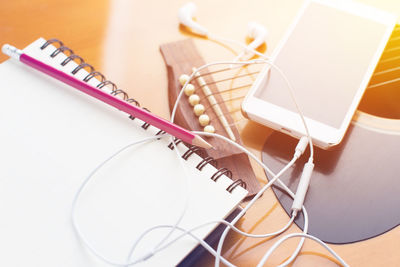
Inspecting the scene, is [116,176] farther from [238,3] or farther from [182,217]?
[238,3]

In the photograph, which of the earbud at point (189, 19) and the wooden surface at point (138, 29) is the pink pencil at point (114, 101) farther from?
A: the earbud at point (189, 19)

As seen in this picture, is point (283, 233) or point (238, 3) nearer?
point (283, 233)

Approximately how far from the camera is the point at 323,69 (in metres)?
0.57

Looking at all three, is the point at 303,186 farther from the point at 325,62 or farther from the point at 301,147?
the point at 325,62

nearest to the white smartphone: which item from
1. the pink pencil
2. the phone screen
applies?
the phone screen

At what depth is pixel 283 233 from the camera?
48 cm

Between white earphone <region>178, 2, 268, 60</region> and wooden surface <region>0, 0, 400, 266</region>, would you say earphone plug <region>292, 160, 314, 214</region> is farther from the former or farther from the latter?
white earphone <region>178, 2, 268, 60</region>

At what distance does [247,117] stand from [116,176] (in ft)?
0.65

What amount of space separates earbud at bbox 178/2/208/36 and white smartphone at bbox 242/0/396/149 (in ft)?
0.46

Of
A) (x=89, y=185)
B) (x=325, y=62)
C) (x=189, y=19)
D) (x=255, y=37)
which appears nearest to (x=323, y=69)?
(x=325, y=62)

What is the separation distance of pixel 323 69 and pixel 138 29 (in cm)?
31

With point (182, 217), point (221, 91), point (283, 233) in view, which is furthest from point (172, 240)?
point (221, 91)

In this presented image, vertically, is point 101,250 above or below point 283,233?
above

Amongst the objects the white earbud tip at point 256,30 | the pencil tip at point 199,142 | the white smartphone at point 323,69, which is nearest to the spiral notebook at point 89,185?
the pencil tip at point 199,142
